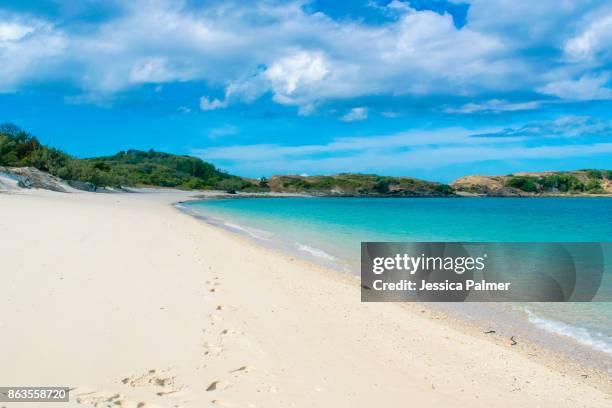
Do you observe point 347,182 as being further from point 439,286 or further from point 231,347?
point 231,347

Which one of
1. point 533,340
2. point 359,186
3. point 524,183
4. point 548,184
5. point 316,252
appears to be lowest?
point 533,340

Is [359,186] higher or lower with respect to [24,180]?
higher

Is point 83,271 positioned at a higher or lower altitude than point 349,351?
higher

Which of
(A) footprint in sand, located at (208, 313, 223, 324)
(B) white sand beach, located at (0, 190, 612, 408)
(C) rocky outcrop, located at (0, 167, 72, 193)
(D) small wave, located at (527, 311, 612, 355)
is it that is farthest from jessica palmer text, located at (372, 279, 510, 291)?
(C) rocky outcrop, located at (0, 167, 72, 193)

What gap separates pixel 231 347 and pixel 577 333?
5345 millimetres

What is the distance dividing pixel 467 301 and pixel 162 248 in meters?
7.17

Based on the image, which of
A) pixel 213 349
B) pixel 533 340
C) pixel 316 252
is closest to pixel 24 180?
pixel 316 252

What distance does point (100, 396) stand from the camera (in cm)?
354

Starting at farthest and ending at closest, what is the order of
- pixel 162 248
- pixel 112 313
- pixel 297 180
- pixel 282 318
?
1. pixel 297 180
2. pixel 162 248
3. pixel 282 318
4. pixel 112 313

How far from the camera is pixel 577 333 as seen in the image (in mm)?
6707

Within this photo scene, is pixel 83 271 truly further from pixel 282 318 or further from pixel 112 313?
pixel 282 318

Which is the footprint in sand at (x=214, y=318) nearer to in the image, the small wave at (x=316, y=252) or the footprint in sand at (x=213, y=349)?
the footprint in sand at (x=213, y=349)

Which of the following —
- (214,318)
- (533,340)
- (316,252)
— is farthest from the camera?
(316,252)

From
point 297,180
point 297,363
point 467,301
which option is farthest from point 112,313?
point 297,180
